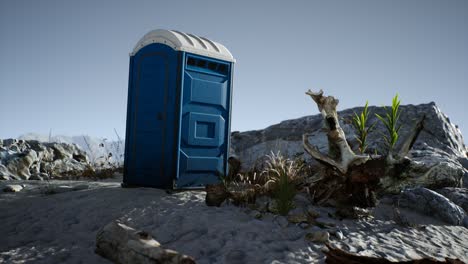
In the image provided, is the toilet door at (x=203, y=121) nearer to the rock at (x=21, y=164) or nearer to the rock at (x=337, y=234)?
the rock at (x=337, y=234)

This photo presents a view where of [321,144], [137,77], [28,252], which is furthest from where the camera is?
[321,144]

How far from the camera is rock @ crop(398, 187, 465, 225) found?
5.44 metres

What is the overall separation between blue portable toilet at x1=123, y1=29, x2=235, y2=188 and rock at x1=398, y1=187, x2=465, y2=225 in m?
2.79

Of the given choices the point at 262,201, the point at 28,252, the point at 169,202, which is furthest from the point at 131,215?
the point at 262,201

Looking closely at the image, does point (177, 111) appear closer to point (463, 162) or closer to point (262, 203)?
point (262, 203)

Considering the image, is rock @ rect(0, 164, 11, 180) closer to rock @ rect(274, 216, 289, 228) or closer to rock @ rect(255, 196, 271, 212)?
rock @ rect(255, 196, 271, 212)

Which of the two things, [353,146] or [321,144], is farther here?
[321,144]

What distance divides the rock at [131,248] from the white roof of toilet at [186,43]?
3120 mm

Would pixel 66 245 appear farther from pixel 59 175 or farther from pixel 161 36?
pixel 59 175

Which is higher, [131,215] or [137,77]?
[137,77]

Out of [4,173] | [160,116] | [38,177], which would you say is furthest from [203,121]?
[4,173]

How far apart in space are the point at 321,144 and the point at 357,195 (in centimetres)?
385

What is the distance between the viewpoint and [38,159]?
10203mm

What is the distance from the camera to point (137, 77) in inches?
250
